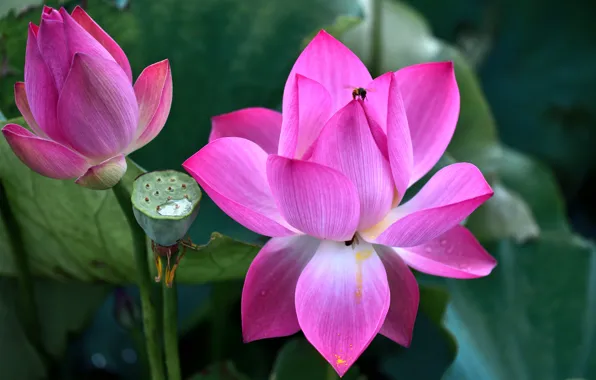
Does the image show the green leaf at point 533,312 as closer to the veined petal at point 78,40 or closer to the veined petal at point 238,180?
the veined petal at point 238,180

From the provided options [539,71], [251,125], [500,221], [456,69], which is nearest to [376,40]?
[456,69]

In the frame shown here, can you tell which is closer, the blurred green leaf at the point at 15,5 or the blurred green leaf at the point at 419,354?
the blurred green leaf at the point at 15,5

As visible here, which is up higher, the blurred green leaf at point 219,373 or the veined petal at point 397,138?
the veined petal at point 397,138

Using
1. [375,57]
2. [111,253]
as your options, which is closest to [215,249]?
[111,253]

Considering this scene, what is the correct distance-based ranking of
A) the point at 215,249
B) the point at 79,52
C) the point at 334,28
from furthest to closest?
the point at 334,28, the point at 215,249, the point at 79,52

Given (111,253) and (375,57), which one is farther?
(375,57)

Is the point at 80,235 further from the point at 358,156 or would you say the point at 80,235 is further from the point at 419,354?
the point at 419,354

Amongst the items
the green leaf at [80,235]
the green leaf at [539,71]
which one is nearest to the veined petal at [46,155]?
the green leaf at [80,235]

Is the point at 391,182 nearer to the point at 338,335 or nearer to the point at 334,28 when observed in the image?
the point at 338,335
